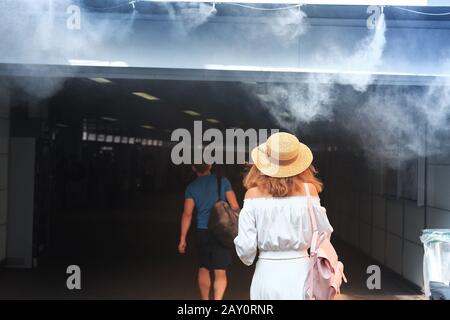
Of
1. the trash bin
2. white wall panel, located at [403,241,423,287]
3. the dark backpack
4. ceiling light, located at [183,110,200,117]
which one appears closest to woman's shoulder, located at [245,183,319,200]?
the trash bin

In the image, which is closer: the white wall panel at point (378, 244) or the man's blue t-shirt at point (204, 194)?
the man's blue t-shirt at point (204, 194)

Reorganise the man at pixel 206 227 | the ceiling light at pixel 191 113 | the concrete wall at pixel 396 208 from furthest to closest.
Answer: the ceiling light at pixel 191 113 → the concrete wall at pixel 396 208 → the man at pixel 206 227

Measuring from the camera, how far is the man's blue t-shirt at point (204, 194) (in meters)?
5.54

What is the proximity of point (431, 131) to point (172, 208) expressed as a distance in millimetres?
12253

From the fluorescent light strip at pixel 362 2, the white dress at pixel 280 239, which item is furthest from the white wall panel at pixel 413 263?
the white dress at pixel 280 239

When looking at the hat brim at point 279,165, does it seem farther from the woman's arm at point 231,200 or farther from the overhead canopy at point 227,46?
the woman's arm at point 231,200

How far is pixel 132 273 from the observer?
25.6ft

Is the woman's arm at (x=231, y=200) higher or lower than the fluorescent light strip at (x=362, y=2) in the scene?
lower

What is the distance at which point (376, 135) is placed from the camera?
849 centimetres

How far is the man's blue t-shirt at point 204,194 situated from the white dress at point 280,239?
226cm

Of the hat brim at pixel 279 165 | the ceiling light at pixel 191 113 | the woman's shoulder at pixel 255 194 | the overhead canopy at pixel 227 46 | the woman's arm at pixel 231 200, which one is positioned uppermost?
the ceiling light at pixel 191 113

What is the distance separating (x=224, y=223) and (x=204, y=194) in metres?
0.44

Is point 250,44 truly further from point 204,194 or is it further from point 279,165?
point 279,165

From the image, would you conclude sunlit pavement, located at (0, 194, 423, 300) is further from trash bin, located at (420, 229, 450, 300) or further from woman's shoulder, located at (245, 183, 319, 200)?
woman's shoulder, located at (245, 183, 319, 200)
